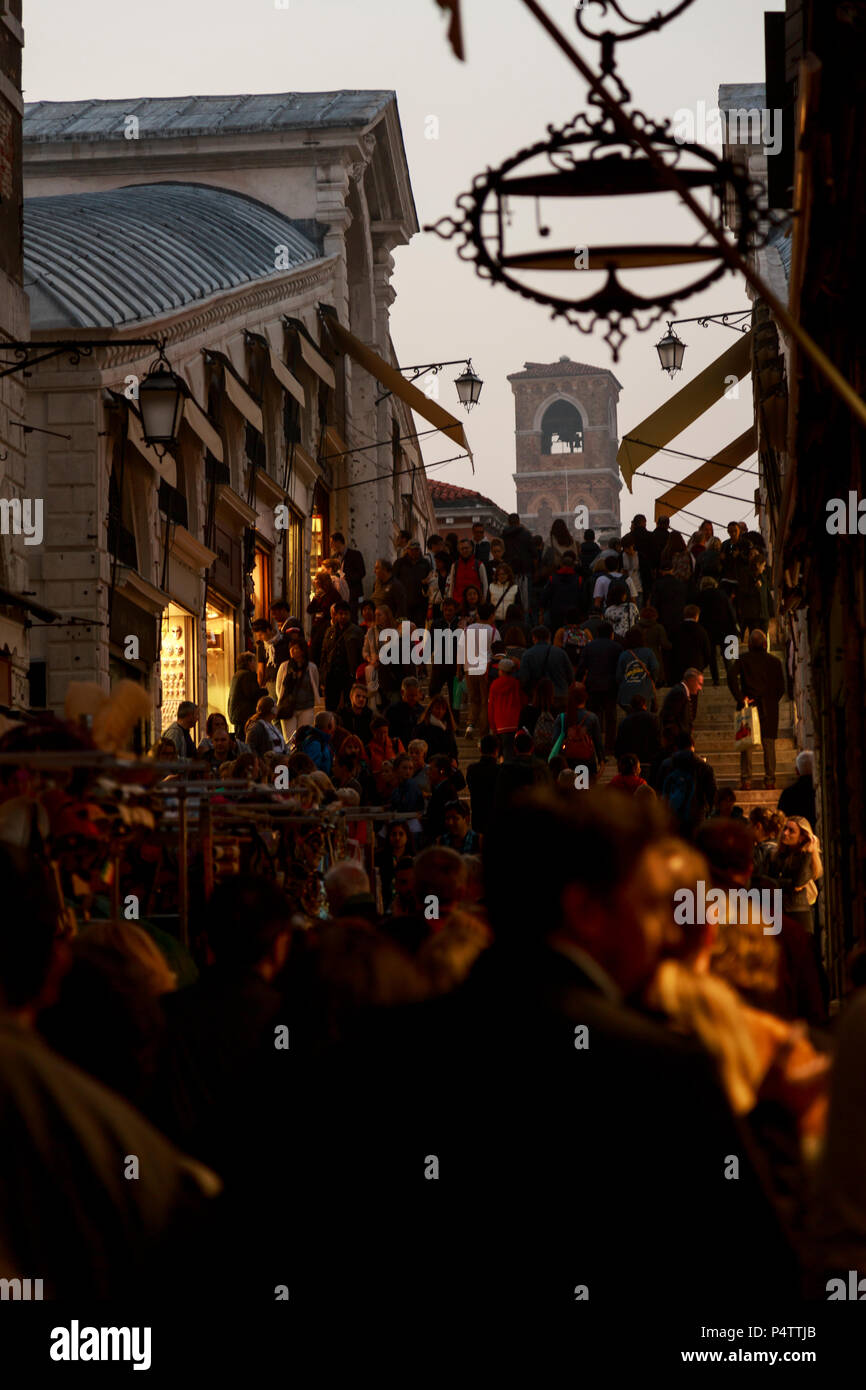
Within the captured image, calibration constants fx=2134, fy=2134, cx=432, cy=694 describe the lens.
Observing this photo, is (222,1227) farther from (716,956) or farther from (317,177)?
(317,177)

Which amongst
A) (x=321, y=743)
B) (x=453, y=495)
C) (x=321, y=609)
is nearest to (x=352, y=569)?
(x=321, y=609)

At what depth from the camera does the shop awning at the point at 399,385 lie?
3669cm

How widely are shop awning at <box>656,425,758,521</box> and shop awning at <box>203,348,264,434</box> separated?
21.2ft

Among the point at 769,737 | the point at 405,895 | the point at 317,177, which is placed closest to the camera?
the point at 405,895

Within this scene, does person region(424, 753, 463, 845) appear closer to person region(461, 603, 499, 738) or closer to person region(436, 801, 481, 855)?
person region(436, 801, 481, 855)

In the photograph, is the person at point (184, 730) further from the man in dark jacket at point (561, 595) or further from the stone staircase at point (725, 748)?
the man in dark jacket at point (561, 595)

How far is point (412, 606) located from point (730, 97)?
13.4 meters

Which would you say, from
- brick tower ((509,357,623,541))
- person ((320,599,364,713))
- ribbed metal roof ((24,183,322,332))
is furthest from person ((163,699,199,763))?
brick tower ((509,357,623,541))

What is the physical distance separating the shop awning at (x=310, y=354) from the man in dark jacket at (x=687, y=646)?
1529cm

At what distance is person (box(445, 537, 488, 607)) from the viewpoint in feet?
76.8

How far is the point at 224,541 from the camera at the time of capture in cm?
3089

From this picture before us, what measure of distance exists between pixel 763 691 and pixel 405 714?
11.2ft

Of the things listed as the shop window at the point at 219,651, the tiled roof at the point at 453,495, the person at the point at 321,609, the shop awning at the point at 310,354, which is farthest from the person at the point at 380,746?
the tiled roof at the point at 453,495
